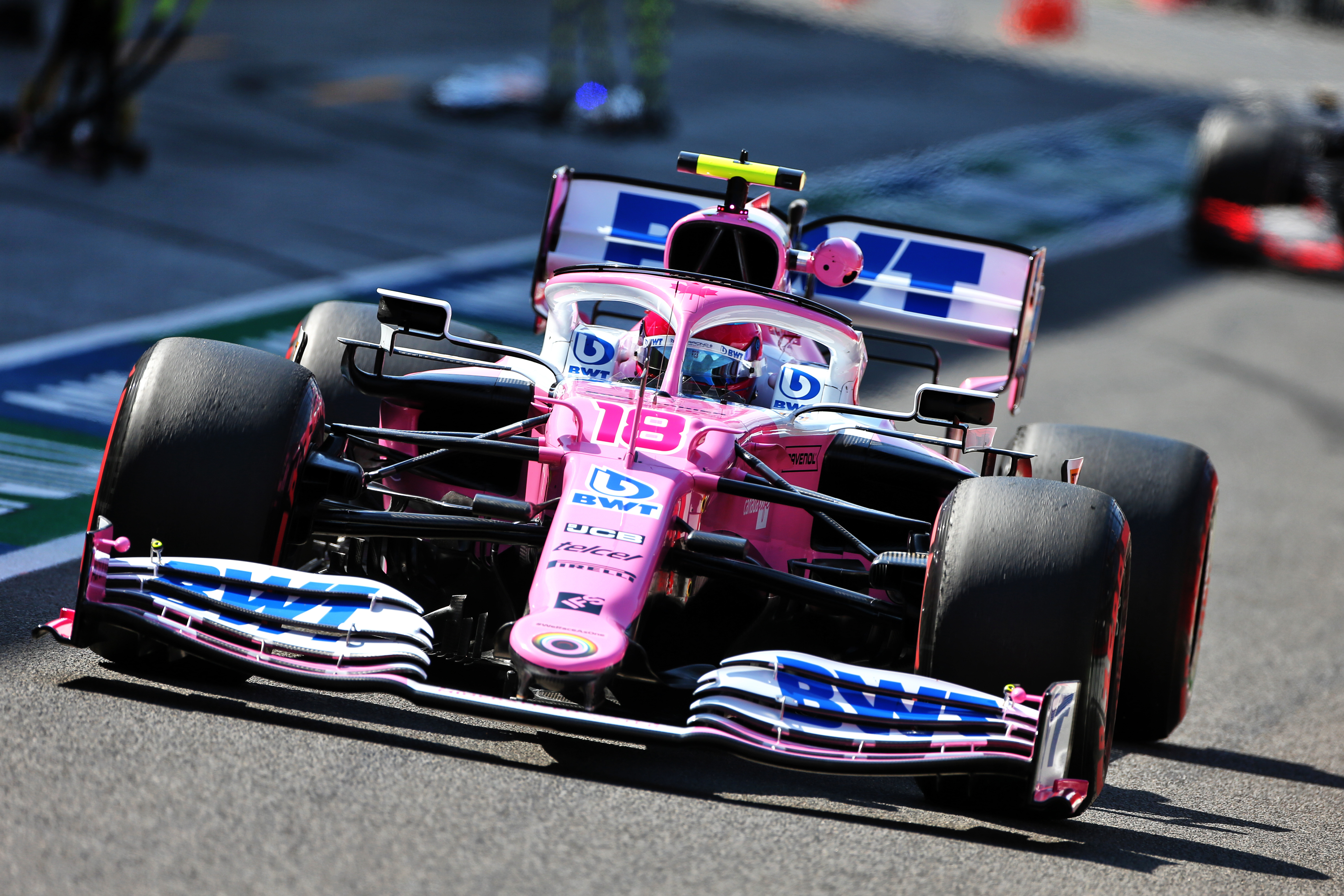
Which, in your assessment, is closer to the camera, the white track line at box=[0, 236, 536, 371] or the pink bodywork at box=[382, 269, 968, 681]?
the pink bodywork at box=[382, 269, 968, 681]

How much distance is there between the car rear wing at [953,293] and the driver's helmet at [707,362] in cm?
134

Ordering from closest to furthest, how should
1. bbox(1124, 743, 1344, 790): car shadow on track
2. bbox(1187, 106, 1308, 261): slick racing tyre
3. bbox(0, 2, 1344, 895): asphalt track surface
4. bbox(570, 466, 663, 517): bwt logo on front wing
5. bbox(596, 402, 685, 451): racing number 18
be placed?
1. bbox(0, 2, 1344, 895): asphalt track surface
2. bbox(570, 466, 663, 517): bwt logo on front wing
3. bbox(596, 402, 685, 451): racing number 18
4. bbox(1124, 743, 1344, 790): car shadow on track
5. bbox(1187, 106, 1308, 261): slick racing tyre

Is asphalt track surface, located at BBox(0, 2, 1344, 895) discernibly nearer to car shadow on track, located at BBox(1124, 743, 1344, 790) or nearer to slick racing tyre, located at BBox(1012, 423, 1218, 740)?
car shadow on track, located at BBox(1124, 743, 1344, 790)

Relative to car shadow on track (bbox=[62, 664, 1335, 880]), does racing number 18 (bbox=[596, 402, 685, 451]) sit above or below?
above

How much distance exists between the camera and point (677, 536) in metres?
5.48

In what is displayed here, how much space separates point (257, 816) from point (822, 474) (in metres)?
2.64

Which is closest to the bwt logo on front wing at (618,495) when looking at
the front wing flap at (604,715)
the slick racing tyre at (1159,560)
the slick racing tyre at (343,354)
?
the front wing flap at (604,715)

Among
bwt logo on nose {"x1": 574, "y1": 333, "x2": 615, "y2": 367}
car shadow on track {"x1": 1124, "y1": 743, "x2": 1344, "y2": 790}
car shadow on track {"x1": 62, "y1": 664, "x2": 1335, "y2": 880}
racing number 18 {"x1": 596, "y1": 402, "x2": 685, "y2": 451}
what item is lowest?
car shadow on track {"x1": 1124, "y1": 743, "x2": 1344, "y2": 790}

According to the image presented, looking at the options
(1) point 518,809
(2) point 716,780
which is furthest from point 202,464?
(2) point 716,780

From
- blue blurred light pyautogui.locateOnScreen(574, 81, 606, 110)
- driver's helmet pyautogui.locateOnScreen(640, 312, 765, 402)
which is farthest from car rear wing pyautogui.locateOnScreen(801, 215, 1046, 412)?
blue blurred light pyautogui.locateOnScreen(574, 81, 606, 110)

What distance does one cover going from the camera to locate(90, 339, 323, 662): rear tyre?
5270 millimetres

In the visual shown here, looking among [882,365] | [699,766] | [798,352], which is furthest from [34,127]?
[699,766]

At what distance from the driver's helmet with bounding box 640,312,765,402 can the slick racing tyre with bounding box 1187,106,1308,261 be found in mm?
12348

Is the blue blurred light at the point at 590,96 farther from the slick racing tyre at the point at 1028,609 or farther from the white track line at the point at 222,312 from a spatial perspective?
the slick racing tyre at the point at 1028,609
